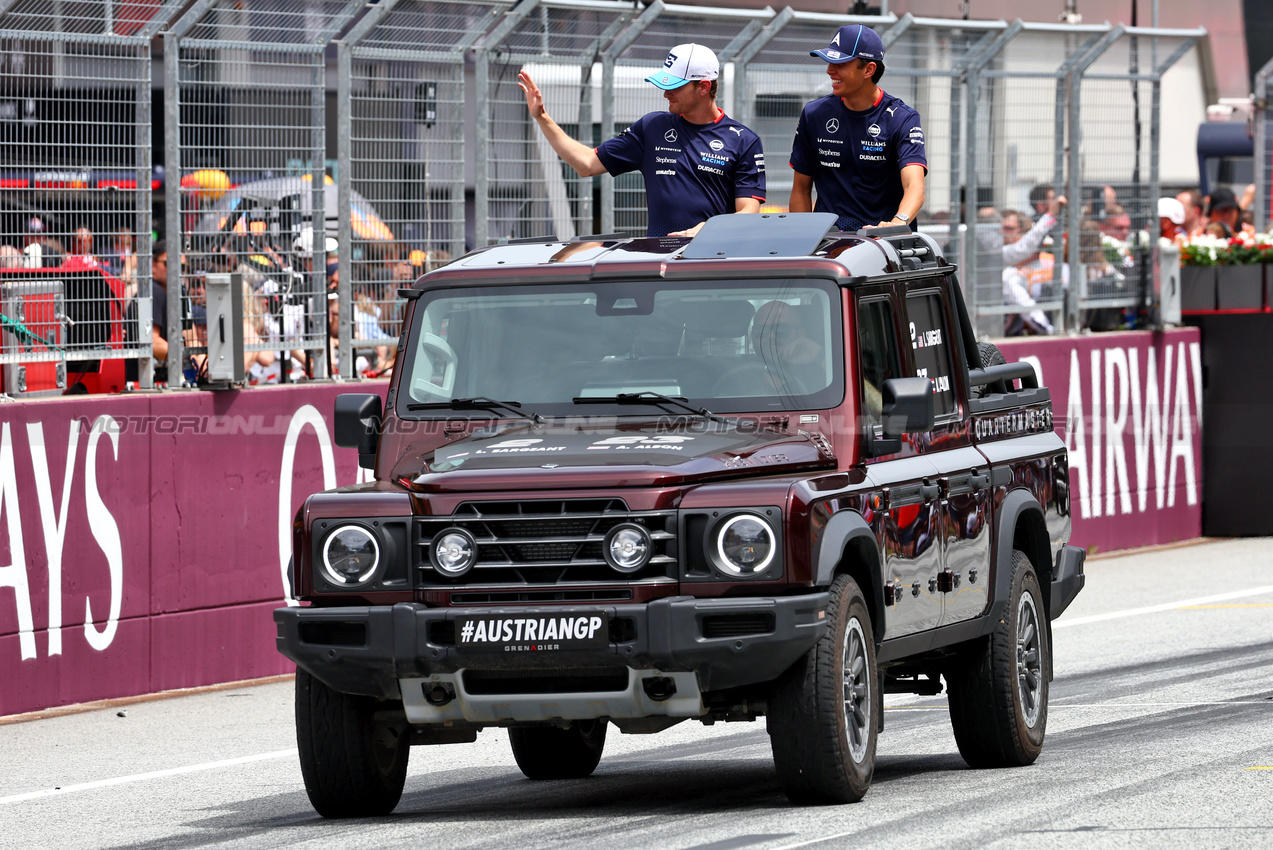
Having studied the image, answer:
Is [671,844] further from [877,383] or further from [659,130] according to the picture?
[659,130]

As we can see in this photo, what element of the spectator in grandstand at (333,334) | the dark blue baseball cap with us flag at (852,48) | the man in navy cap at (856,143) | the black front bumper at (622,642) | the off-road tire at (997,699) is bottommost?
the off-road tire at (997,699)

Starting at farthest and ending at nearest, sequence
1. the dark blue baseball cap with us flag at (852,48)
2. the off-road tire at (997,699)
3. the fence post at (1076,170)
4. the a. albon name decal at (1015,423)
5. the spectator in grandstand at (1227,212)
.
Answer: the spectator in grandstand at (1227,212) → the fence post at (1076,170) → the dark blue baseball cap with us flag at (852,48) → the a. albon name decal at (1015,423) → the off-road tire at (997,699)

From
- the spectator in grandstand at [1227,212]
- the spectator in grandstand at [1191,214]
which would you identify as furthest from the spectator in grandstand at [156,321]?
the spectator in grandstand at [1227,212]

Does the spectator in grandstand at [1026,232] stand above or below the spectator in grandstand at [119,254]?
above

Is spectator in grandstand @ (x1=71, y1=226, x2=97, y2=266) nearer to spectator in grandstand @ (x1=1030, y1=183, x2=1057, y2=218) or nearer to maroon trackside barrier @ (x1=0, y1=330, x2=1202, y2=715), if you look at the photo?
maroon trackside barrier @ (x1=0, y1=330, x2=1202, y2=715)

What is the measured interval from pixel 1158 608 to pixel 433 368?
335 inches

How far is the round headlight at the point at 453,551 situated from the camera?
24.3 feet

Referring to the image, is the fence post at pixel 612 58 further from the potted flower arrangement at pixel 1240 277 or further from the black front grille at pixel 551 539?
the black front grille at pixel 551 539

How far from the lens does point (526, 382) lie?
833 centimetres

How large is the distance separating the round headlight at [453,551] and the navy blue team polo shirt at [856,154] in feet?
11.8

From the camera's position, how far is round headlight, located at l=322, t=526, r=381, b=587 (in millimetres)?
7504

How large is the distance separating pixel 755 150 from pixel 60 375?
416 cm

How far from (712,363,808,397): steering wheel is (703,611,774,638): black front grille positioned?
3.87ft

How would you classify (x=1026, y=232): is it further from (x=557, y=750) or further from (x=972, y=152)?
(x=557, y=750)
